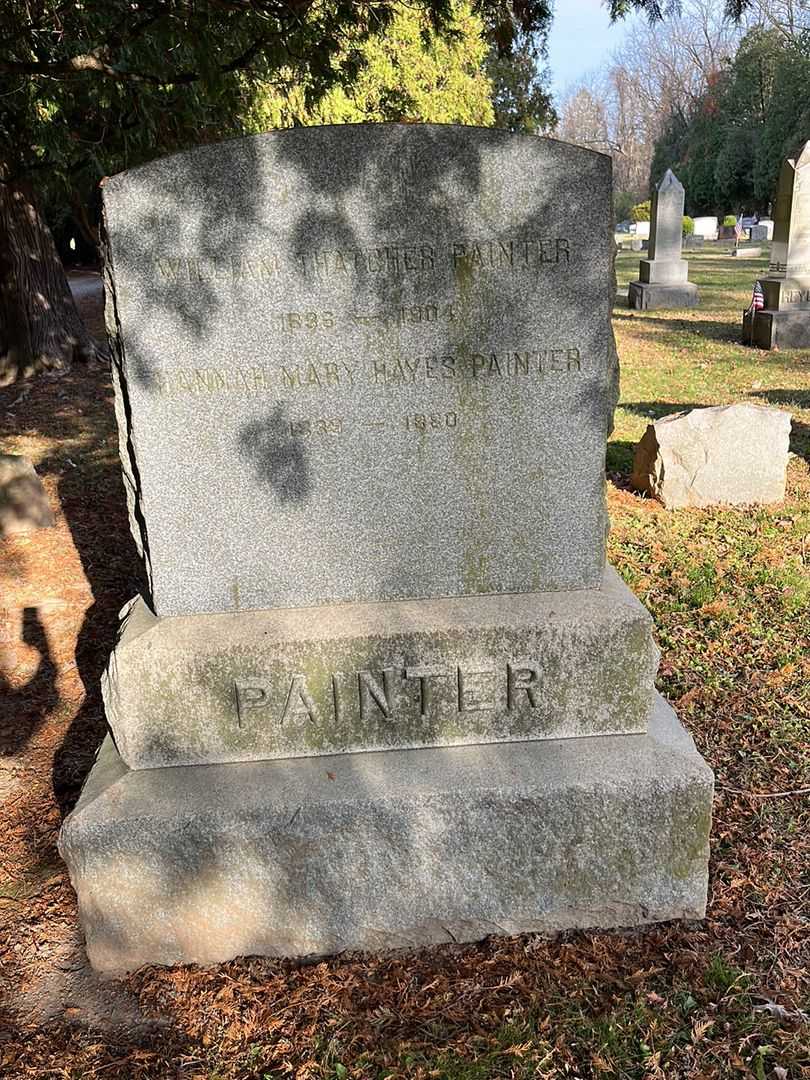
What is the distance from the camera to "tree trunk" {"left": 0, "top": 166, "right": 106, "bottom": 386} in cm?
1177

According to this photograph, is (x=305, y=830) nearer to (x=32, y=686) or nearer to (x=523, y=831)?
(x=523, y=831)

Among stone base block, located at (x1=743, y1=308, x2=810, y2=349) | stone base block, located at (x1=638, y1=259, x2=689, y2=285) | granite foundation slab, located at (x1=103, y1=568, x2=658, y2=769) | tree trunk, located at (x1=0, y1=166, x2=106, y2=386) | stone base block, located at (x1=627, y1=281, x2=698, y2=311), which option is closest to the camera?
granite foundation slab, located at (x1=103, y1=568, x2=658, y2=769)

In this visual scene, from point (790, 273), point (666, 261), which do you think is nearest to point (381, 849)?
point (790, 273)

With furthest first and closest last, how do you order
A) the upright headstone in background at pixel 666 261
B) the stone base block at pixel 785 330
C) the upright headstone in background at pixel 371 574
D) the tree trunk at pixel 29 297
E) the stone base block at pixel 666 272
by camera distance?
the stone base block at pixel 666 272 < the upright headstone in background at pixel 666 261 < the stone base block at pixel 785 330 < the tree trunk at pixel 29 297 < the upright headstone in background at pixel 371 574

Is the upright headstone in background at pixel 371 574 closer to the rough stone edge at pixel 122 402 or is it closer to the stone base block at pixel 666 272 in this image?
the rough stone edge at pixel 122 402

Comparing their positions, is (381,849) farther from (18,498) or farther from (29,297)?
(29,297)

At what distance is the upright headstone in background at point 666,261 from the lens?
57.1 ft

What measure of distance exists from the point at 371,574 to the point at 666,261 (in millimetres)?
→ 16877

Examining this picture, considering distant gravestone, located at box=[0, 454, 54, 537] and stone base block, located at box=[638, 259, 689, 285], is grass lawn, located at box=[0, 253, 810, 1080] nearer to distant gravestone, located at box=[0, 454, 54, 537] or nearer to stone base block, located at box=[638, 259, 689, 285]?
distant gravestone, located at box=[0, 454, 54, 537]

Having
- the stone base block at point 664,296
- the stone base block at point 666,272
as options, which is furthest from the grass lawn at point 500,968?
the stone base block at point 666,272

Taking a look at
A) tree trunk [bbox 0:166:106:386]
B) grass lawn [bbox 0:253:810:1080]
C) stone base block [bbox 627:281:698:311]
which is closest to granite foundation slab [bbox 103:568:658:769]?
grass lawn [bbox 0:253:810:1080]

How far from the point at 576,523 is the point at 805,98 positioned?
42878 mm

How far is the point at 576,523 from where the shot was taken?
2.83 meters

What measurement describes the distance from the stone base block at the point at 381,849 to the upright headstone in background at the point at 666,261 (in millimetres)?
16438
